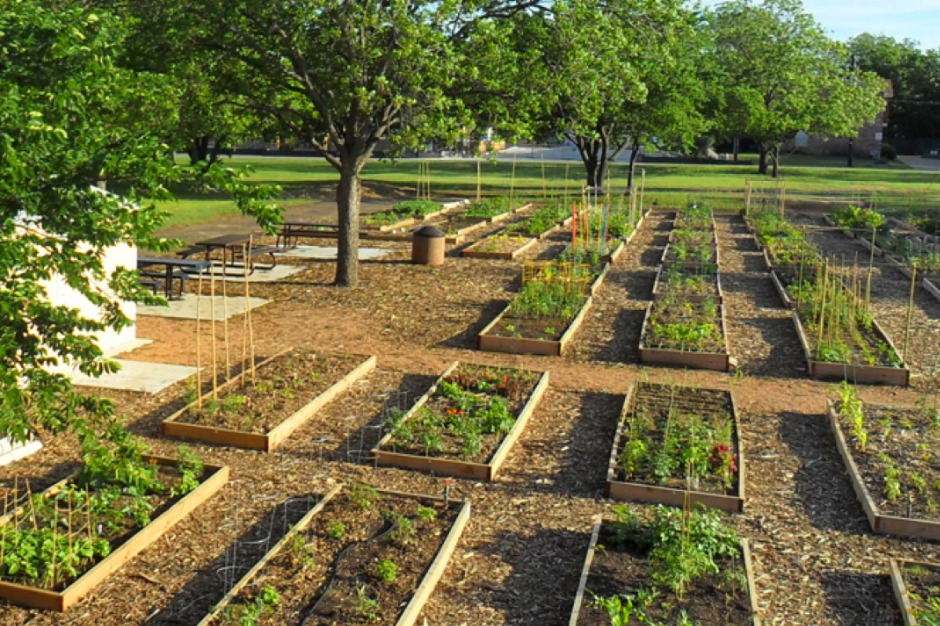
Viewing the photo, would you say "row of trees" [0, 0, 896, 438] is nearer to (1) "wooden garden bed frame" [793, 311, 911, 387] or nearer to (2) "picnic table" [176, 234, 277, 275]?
(2) "picnic table" [176, 234, 277, 275]

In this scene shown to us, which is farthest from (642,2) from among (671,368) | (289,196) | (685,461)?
(289,196)

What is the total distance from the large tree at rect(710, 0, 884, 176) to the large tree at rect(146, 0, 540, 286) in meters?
27.6

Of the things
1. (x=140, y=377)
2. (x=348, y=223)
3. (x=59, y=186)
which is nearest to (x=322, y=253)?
(x=348, y=223)

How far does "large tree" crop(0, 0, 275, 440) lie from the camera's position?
13.4 feet

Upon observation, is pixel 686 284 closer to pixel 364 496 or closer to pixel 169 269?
pixel 169 269

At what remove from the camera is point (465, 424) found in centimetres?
758

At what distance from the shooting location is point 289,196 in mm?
30844

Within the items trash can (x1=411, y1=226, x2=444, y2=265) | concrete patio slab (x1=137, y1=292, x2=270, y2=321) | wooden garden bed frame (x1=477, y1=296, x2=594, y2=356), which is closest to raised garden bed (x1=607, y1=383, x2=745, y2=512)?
wooden garden bed frame (x1=477, y1=296, x2=594, y2=356)

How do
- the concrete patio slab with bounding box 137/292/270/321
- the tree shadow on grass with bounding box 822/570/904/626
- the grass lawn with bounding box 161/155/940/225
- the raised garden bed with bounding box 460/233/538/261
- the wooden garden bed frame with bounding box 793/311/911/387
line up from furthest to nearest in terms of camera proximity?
the grass lawn with bounding box 161/155/940/225 → the raised garden bed with bounding box 460/233/538/261 → the concrete patio slab with bounding box 137/292/270/321 → the wooden garden bed frame with bounding box 793/311/911/387 → the tree shadow on grass with bounding box 822/570/904/626

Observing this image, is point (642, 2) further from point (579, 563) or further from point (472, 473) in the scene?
point (579, 563)

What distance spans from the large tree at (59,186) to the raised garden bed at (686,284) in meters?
9.27

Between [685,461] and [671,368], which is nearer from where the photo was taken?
[685,461]

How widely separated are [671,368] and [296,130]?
734 centimetres

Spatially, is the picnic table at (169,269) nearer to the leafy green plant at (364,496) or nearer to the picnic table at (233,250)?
the picnic table at (233,250)
